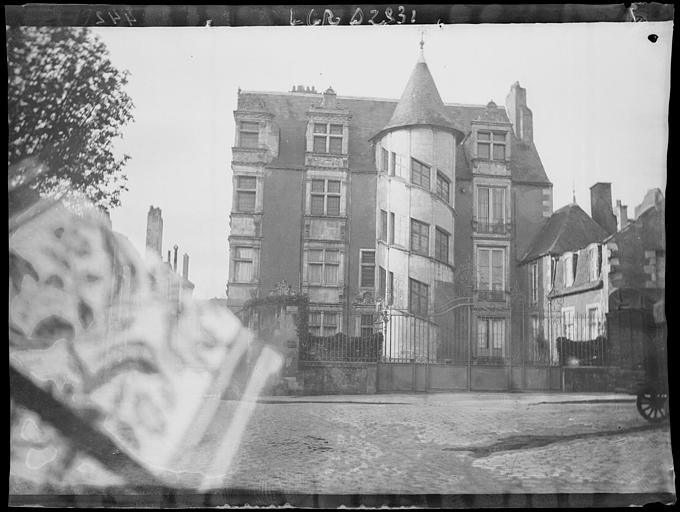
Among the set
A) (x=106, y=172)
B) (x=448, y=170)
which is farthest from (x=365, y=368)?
(x=106, y=172)

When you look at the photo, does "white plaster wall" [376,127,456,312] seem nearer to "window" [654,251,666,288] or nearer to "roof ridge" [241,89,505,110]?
"roof ridge" [241,89,505,110]

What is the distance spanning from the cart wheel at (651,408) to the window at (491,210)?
1.68 metres

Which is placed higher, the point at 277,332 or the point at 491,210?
the point at 491,210

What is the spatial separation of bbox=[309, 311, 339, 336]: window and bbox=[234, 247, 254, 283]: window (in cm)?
57

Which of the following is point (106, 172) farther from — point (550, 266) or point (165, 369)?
point (550, 266)

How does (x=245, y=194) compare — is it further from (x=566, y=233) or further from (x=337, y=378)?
(x=566, y=233)

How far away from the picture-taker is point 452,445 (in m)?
5.02

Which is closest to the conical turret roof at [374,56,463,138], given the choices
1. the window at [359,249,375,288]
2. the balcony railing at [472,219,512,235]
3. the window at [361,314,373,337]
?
the balcony railing at [472,219,512,235]

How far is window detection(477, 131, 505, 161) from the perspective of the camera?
543 cm

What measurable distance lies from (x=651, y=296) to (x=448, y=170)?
73.5 inches

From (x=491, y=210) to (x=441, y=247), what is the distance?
0.52m

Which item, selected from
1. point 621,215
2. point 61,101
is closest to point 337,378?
point 621,215

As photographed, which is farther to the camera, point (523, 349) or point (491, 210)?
point (491, 210)

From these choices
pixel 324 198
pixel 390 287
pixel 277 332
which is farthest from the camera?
pixel 324 198
